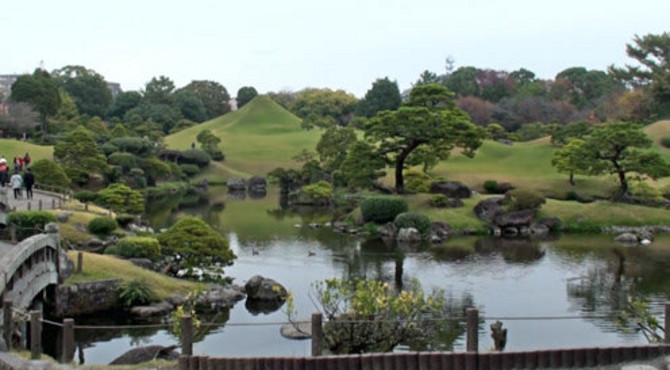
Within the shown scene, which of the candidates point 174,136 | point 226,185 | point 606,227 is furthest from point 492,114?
point 606,227

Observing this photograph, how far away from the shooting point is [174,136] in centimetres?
9838

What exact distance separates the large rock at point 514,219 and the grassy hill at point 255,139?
1700 inches

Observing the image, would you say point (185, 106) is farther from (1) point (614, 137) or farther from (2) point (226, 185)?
(1) point (614, 137)

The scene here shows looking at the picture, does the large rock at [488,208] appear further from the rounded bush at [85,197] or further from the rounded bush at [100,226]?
the rounded bush at [85,197]

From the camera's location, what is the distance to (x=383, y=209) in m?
42.7

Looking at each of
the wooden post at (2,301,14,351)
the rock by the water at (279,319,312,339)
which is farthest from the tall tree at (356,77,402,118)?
the wooden post at (2,301,14,351)

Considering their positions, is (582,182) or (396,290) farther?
(582,182)

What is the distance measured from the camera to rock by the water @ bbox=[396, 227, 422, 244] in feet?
129

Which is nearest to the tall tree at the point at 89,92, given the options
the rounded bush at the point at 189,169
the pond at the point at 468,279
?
the rounded bush at the point at 189,169

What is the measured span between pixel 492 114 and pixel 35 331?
8306 cm

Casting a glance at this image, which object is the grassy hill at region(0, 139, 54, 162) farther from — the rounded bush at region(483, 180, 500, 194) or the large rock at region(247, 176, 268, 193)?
the rounded bush at region(483, 180, 500, 194)

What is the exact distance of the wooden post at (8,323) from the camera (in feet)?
42.2

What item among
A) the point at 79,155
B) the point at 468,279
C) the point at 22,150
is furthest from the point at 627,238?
the point at 22,150

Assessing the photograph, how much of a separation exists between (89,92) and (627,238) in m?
90.7
